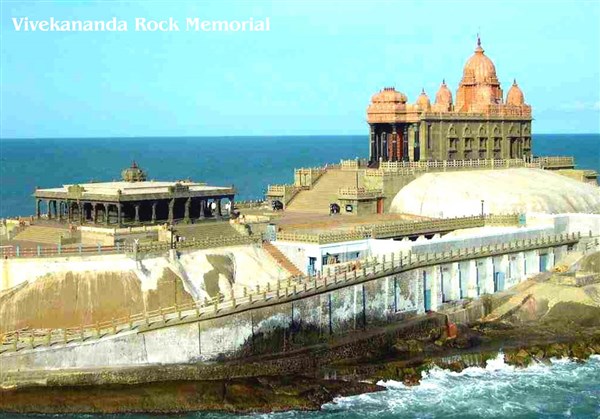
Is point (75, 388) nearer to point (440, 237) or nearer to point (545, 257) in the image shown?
point (440, 237)

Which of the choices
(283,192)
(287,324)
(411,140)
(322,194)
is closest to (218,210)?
(283,192)

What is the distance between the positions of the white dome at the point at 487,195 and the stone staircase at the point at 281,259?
1986cm

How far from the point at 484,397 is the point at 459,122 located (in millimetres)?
47621

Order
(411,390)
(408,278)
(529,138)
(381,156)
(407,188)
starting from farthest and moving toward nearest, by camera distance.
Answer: (529,138), (381,156), (407,188), (408,278), (411,390)

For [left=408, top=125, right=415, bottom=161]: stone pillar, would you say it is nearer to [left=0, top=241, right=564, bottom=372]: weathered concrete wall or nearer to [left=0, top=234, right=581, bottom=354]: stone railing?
[left=0, top=241, right=564, bottom=372]: weathered concrete wall

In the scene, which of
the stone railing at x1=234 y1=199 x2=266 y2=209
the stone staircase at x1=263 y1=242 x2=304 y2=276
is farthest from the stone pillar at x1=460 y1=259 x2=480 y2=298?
the stone railing at x1=234 y1=199 x2=266 y2=209

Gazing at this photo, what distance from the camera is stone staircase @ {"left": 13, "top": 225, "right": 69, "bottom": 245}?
2773 inches

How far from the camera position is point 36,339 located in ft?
187

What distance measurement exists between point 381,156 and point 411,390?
43.8 m

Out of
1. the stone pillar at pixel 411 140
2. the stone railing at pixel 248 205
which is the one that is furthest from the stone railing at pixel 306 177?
the stone pillar at pixel 411 140

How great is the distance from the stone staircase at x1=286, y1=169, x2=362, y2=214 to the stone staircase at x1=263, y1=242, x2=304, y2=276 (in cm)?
1727

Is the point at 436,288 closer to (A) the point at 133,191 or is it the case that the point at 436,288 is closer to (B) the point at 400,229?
(B) the point at 400,229

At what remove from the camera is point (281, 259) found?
237 ft

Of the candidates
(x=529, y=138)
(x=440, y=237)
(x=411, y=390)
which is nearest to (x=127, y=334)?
(x=411, y=390)
